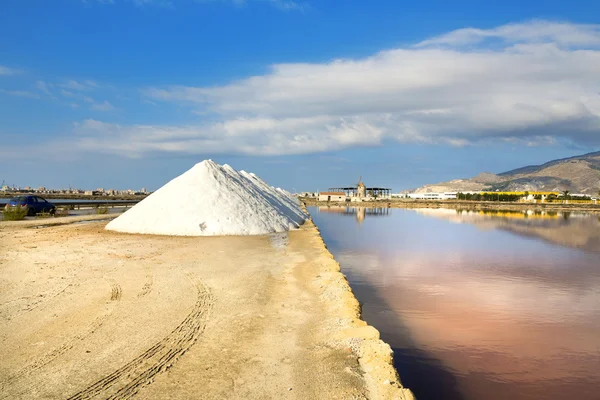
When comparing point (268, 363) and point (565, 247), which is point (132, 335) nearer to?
point (268, 363)

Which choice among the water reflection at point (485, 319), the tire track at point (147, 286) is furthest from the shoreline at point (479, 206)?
the tire track at point (147, 286)

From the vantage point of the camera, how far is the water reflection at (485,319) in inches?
223

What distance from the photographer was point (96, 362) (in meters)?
4.62

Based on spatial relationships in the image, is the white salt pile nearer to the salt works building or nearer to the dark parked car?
the dark parked car

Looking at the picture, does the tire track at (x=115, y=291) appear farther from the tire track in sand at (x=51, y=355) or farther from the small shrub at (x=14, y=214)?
the small shrub at (x=14, y=214)

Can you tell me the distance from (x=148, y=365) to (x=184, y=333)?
1.01 m

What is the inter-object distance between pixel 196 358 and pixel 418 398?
255 cm

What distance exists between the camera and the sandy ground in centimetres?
416

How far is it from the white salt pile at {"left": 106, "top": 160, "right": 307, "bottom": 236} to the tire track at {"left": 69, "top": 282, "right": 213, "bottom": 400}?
12095 millimetres

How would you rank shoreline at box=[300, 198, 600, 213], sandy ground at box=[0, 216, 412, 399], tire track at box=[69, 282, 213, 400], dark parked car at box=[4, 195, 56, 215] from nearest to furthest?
tire track at box=[69, 282, 213, 400]
sandy ground at box=[0, 216, 412, 399]
dark parked car at box=[4, 195, 56, 215]
shoreline at box=[300, 198, 600, 213]

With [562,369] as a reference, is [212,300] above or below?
above

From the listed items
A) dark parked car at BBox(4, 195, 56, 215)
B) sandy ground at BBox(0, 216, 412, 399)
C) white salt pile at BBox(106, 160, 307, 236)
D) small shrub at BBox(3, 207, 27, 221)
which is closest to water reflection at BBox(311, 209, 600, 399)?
sandy ground at BBox(0, 216, 412, 399)

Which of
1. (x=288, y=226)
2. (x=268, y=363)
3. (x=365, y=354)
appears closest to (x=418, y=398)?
(x=365, y=354)

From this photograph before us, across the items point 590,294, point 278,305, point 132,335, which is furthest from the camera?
point 590,294
